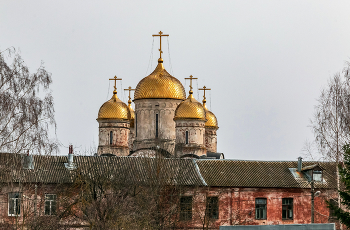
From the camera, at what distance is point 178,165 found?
38.2 meters

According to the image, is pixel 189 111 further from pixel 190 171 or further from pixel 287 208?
pixel 287 208

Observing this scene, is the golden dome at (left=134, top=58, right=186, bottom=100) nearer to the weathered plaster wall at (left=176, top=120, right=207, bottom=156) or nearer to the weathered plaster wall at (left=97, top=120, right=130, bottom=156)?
the weathered plaster wall at (left=176, top=120, right=207, bottom=156)

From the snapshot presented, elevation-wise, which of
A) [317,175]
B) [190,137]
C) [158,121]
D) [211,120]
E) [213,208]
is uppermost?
[211,120]

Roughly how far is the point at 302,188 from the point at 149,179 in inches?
374

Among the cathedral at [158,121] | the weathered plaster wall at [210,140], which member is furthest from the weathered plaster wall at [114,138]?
the weathered plaster wall at [210,140]

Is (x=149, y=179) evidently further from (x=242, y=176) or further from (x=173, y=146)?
(x=173, y=146)

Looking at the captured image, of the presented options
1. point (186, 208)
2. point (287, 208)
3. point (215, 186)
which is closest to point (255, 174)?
point (287, 208)

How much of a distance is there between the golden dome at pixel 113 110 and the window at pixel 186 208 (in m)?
15.7

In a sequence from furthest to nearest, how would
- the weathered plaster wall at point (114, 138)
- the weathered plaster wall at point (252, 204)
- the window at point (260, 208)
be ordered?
1. the weathered plaster wall at point (114, 138)
2. the window at point (260, 208)
3. the weathered plaster wall at point (252, 204)

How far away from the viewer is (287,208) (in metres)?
38.3

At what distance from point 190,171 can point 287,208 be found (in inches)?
208

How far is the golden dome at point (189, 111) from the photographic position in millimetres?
48500

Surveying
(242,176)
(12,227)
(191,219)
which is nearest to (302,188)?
(242,176)

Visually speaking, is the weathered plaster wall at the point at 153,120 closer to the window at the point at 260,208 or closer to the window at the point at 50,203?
the window at the point at 260,208
